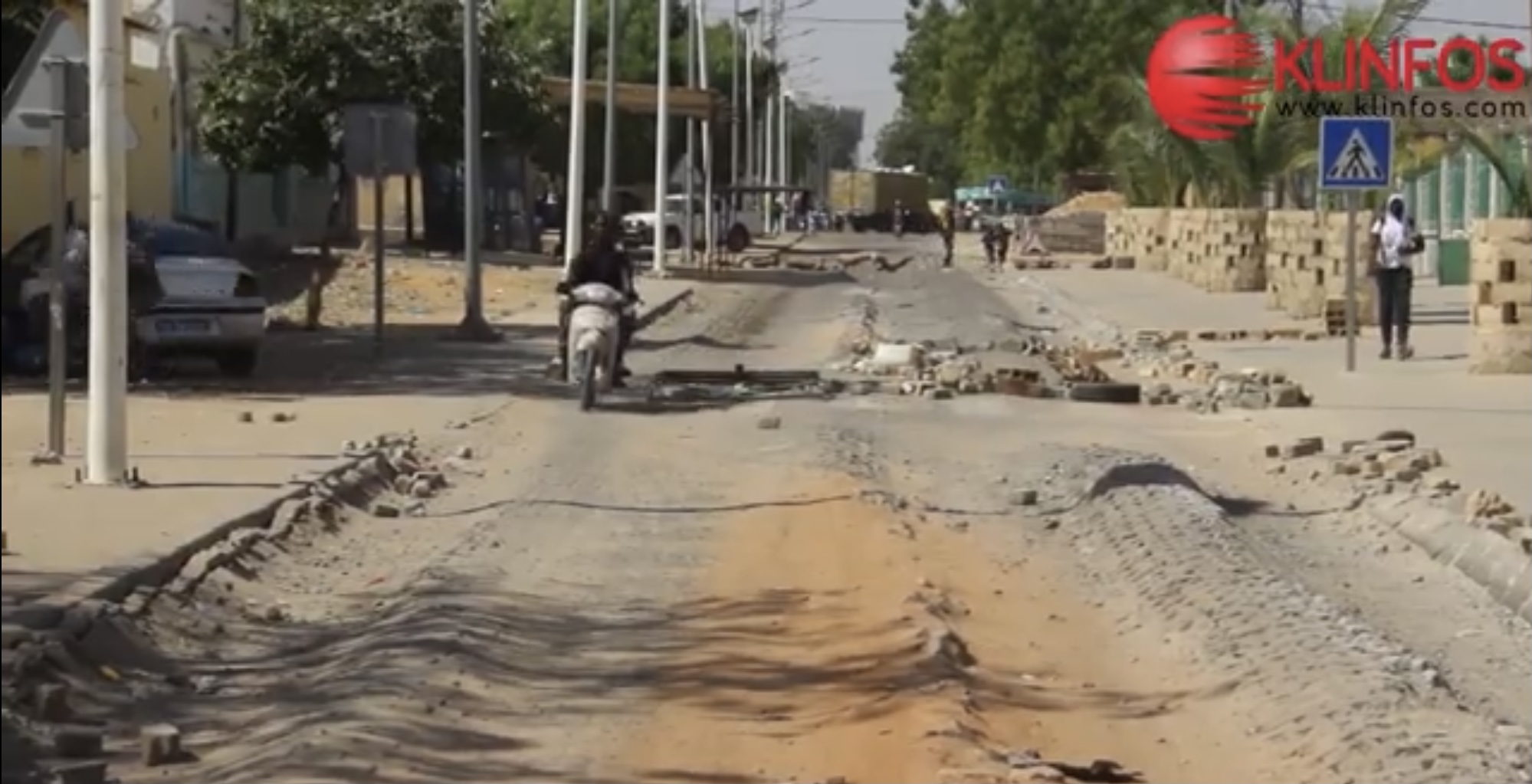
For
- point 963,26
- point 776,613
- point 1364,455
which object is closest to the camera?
point 776,613

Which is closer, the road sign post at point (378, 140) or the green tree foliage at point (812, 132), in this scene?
the road sign post at point (378, 140)

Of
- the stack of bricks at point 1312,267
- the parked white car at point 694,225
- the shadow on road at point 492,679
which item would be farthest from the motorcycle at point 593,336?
the parked white car at point 694,225

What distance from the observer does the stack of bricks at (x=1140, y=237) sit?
62812 mm

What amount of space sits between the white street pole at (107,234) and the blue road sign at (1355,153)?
14.4m

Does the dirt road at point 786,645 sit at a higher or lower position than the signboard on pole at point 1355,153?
lower

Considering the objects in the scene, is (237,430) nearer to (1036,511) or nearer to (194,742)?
(1036,511)

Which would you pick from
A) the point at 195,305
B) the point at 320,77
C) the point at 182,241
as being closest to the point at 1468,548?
the point at 195,305

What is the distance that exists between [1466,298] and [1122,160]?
69.6 feet

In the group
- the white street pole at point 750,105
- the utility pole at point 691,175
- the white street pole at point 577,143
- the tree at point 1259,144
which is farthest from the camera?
the white street pole at point 750,105

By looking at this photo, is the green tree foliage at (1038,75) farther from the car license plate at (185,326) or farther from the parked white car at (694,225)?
the car license plate at (185,326)

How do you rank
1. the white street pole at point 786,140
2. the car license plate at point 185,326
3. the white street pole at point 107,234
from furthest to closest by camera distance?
the white street pole at point 786,140, the car license plate at point 185,326, the white street pole at point 107,234

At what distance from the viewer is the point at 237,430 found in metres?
19.9

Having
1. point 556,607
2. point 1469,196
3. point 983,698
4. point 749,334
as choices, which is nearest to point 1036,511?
point 556,607

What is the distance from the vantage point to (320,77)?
51594mm
